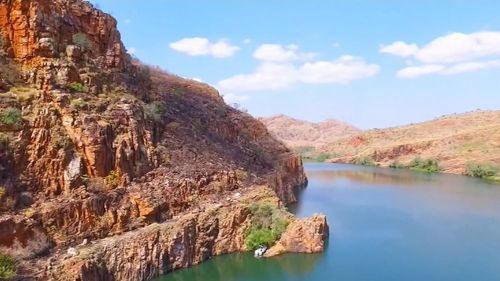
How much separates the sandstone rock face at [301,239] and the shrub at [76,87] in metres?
14.3

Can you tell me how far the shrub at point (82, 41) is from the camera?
3044 centimetres

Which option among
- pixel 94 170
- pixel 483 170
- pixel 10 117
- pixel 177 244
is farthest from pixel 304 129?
pixel 10 117

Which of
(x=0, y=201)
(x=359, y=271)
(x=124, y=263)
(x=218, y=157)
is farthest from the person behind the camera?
(x=218, y=157)

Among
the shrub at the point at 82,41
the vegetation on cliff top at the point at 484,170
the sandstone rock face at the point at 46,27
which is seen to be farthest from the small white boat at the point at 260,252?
the vegetation on cliff top at the point at 484,170

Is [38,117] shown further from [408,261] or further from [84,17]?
[408,261]

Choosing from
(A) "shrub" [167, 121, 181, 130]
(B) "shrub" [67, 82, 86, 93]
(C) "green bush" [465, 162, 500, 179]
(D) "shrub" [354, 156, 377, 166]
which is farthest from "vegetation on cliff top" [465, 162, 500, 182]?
(B) "shrub" [67, 82, 86, 93]

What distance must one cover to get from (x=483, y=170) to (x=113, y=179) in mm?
60447

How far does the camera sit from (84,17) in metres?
32.0

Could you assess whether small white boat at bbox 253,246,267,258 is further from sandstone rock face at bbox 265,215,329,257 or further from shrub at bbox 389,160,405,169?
shrub at bbox 389,160,405,169

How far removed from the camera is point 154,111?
34.4m

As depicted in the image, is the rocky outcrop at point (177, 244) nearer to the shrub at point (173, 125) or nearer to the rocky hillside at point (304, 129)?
the shrub at point (173, 125)

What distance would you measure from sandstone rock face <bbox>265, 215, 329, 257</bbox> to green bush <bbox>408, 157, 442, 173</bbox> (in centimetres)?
5592

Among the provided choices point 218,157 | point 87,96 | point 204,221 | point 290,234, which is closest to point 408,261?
point 290,234

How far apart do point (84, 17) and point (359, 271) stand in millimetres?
22343
